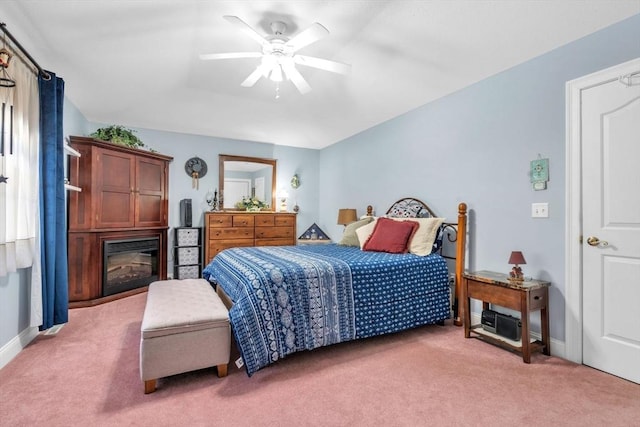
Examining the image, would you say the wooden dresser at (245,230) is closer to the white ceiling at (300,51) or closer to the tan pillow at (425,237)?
the white ceiling at (300,51)

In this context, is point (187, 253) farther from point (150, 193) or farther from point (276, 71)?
point (276, 71)

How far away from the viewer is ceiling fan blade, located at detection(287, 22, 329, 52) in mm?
1941

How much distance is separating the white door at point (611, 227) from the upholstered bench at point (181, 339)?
8.41 ft

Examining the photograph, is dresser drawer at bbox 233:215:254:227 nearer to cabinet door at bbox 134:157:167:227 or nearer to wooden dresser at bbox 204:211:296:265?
wooden dresser at bbox 204:211:296:265

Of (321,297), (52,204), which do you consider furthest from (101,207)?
(321,297)

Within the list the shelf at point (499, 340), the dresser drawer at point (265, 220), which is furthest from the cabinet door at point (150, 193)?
the shelf at point (499, 340)

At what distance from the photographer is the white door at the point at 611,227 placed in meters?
2.05

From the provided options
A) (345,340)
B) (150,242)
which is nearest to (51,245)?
(150,242)

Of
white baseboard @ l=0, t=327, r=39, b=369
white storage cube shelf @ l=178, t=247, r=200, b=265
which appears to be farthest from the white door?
white storage cube shelf @ l=178, t=247, r=200, b=265

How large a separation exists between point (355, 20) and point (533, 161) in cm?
182

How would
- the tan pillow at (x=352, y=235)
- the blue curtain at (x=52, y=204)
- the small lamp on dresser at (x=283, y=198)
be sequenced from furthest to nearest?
the small lamp on dresser at (x=283, y=198), the tan pillow at (x=352, y=235), the blue curtain at (x=52, y=204)

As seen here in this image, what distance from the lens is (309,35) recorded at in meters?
2.03

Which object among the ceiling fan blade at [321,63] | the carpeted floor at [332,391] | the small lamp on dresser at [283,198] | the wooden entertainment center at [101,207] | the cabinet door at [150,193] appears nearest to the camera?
the carpeted floor at [332,391]

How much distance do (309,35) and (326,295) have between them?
1.81 metres
